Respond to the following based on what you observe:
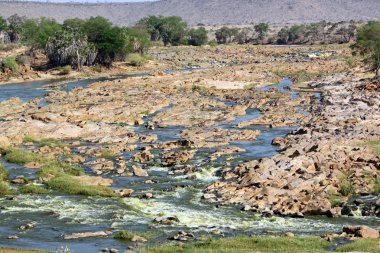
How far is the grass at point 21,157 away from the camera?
38531 millimetres

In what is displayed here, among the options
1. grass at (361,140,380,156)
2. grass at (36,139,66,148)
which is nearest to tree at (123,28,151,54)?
grass at (36,139,66,148)

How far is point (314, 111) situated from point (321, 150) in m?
19.4

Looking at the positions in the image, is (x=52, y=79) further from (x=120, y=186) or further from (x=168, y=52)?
(x=120, y=186)

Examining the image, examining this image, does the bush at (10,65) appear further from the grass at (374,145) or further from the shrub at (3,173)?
the grass at (374,145)

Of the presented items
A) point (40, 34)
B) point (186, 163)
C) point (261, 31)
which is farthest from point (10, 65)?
point (261, 31)

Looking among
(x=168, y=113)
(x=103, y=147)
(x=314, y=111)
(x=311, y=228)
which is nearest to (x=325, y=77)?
(x=314, y=111)

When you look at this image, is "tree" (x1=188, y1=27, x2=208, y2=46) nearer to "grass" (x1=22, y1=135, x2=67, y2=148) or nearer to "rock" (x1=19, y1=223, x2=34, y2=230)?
"grass" (x1=22, y1=135, x2=67, y2=148)

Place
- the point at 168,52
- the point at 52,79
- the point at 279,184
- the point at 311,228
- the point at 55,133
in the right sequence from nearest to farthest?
the point at 311,228
the point at 279,184
the point at 55,133
the point at 52,79
the point at 168,52

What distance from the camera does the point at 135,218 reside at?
92.5ft

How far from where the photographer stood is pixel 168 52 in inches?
5310

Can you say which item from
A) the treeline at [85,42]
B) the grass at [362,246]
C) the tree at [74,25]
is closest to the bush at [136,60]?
the treeline at [85,42]

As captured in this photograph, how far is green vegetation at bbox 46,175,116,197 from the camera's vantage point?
32.1 meters

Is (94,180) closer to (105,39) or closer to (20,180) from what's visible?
(20,180)

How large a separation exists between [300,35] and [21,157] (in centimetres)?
14538
